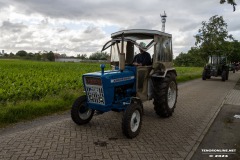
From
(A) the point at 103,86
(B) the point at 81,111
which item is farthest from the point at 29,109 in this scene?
(A) the point at 103,86

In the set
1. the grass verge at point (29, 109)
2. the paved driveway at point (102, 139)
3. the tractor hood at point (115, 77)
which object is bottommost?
the paved driveway at point (102, 139)

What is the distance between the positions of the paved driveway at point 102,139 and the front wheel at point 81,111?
176 mm

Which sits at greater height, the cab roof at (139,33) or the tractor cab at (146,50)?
the cab roof at (139,33)

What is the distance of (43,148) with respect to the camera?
479 cm

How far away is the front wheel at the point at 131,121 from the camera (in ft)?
17.5

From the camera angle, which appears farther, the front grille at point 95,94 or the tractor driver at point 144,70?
the tractor driver at point 144,70

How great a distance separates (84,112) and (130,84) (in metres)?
1.38

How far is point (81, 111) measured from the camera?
6332mm

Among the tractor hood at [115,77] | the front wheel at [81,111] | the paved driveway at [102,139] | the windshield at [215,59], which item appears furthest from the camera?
the windshield at [215,59]

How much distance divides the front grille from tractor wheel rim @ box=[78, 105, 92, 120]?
0.43m

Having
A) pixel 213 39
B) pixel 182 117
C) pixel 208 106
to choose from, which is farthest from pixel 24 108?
pixel 213 39

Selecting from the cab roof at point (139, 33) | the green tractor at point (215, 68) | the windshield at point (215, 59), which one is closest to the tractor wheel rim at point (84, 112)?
the cab roof at point (139, 33)

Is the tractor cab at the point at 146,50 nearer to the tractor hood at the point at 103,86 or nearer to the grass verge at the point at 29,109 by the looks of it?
the tractor hood at the point at 103,86

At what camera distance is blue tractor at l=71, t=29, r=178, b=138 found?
5.65 metres
